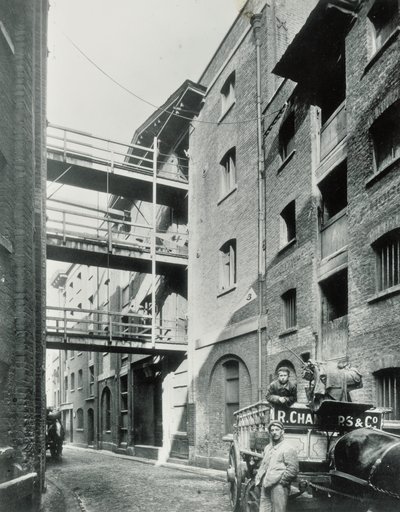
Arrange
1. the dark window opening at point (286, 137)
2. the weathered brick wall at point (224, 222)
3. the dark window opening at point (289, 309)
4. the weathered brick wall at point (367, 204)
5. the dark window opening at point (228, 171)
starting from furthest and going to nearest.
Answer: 1. the dark window opening at point (228, 171)
2. the weathered brick wall at point (224, 222)
3. the dark window opening at point (286, 137)
4. the dark window opening at point (289, 309)
5. the weathered brick wall at point (367, 204)

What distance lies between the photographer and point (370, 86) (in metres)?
11.5

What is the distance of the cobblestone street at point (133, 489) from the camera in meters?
10.5

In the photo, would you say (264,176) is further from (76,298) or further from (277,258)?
(76,298)

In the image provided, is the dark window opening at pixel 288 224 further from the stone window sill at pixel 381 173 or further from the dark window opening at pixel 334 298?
the stone window sill at pixel 381 173

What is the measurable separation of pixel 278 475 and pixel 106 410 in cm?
2455

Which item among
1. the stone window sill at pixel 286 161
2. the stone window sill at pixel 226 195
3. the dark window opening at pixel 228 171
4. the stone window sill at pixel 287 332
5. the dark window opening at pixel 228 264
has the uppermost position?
the dark window opening at pixel 228 171

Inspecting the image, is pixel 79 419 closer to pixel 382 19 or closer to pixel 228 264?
pixel 228 264

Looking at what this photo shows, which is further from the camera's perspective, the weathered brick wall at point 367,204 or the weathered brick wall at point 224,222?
the weathered brick wall at point 224,222

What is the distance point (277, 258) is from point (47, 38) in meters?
7.68

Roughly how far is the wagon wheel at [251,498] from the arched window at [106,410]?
21762mm

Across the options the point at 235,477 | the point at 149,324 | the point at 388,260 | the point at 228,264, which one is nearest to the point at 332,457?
the point at 235,477

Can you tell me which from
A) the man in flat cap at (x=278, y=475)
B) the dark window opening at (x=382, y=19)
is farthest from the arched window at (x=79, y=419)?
the man in flat cap at (x=278, y=475)

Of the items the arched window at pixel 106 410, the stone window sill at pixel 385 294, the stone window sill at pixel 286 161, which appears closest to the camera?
the stone window sill at pixel 385 294

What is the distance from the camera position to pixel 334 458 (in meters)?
6.95
